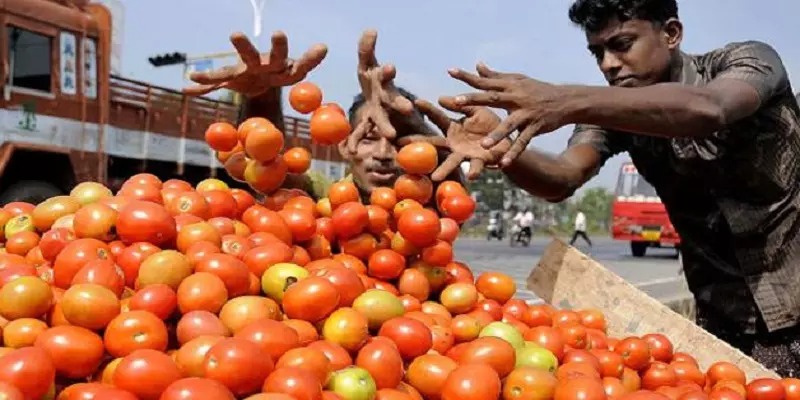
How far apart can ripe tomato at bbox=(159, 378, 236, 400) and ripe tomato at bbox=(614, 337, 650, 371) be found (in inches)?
55.0

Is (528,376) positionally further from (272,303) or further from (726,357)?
(726,357)

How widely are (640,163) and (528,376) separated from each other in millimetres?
1594

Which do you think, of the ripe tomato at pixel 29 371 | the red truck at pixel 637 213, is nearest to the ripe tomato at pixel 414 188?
the ripe tomato at pixel 29 371

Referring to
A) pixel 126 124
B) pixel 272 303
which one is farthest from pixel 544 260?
pixel 126 124

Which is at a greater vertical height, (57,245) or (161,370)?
(57,245)

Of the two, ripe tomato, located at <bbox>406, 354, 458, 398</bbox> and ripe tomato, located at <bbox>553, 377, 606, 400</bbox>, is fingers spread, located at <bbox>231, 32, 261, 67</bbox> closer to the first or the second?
ripe tomato, located at <bbox>406, 354, 458, 398</bbox>

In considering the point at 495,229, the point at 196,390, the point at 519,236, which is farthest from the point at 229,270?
the point at 495,229

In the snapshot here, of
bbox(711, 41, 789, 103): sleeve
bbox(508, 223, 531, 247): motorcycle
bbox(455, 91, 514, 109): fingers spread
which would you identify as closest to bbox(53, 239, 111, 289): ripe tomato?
bbox(455, 91, 514, 109): fingers spread

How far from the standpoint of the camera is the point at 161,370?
162 cm

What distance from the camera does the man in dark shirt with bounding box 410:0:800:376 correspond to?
2.38 m

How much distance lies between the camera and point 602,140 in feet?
11.1

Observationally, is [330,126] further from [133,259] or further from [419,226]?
[133,259]

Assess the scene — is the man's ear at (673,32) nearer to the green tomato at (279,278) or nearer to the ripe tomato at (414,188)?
the ripe tomato at (414,188)

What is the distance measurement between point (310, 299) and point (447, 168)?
71cm
